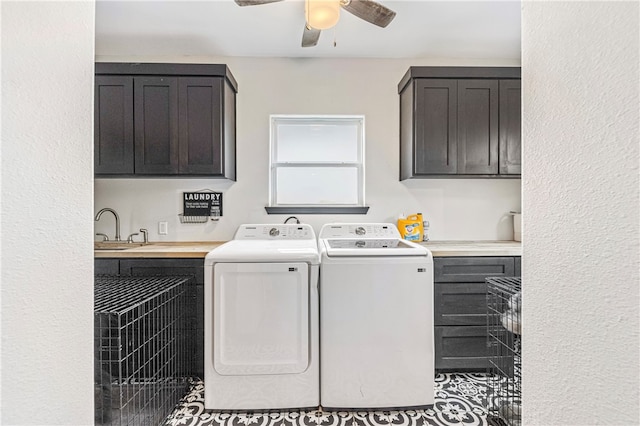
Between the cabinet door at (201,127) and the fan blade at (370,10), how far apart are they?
3.68ft

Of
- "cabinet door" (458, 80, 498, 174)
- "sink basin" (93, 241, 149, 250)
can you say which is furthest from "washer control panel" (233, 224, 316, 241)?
"cabinet door" (458, 80, 498, 174)

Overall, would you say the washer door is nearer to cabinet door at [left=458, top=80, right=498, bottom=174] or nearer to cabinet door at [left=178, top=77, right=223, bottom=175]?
cabinet door at [left=178, top=77, right=223, bottom=175]

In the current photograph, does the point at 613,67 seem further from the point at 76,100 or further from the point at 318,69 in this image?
the point at 318,69

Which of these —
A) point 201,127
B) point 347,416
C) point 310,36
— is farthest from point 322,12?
point 347,416

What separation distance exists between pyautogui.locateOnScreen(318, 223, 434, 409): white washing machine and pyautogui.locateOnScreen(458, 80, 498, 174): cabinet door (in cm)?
122

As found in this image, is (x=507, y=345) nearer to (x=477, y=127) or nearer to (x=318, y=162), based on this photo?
(x=477, y=127)

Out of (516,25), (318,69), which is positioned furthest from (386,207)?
(516,25)

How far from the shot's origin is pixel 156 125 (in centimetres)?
256

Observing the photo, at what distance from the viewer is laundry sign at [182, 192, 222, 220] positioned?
114 inches

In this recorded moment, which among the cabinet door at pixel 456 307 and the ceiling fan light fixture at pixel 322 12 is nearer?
the ceiling fan light fixture at pixel 322 12

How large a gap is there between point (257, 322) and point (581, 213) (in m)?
1.69

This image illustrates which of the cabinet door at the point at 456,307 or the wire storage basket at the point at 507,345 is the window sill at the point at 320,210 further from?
the wire storage basket at the point at 507,345

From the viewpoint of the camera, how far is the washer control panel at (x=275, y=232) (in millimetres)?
2652

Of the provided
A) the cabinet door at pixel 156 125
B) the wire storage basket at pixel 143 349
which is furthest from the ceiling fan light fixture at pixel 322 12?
the wire storage basket at pixel 143 349
